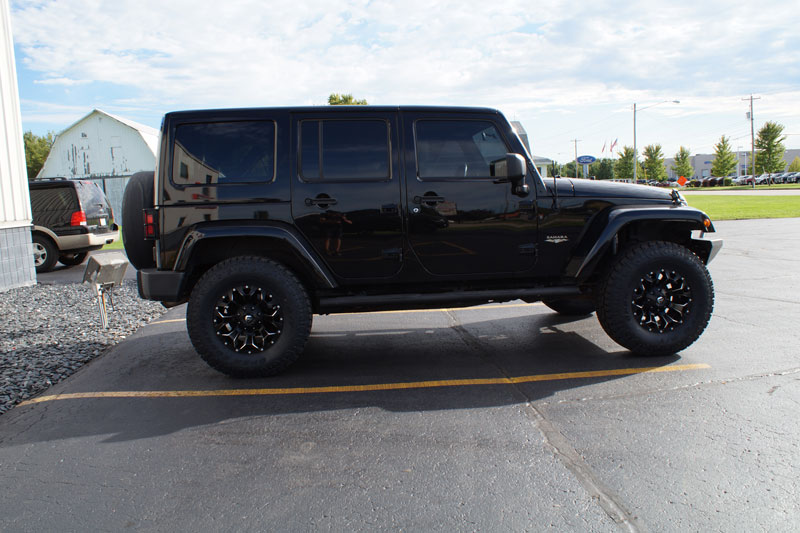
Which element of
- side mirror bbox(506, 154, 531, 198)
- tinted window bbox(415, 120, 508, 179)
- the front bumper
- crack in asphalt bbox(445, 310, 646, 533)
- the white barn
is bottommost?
crack in asphalt bbox(445, 310, 646, 533)

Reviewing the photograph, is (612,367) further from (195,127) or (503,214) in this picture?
(195,127)

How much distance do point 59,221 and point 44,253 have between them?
735 millimetres

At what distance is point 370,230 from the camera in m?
4.43

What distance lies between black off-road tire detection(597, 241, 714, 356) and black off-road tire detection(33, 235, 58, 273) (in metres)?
11.4

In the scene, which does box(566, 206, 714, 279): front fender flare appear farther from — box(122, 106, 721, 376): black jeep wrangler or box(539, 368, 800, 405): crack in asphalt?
box(539, 368, 800, 405): crack in asphalt

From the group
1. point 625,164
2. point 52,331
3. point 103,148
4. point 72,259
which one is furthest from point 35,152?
point 625,164

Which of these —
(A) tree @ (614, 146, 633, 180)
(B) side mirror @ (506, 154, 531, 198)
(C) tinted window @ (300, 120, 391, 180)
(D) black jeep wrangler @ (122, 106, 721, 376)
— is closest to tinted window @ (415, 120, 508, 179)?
(D) black jeep wrangler @ (122, 106, 721, 376)

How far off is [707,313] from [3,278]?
33.2 ft

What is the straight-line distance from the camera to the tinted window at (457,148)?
14.9 ft

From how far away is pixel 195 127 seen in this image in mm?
4406

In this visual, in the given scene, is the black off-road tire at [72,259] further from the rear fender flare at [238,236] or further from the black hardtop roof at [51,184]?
the rear fender flare at [238,236]

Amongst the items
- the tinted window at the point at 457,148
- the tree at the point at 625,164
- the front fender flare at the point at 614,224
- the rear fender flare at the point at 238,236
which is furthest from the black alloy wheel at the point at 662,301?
the tree at the point at 625,164

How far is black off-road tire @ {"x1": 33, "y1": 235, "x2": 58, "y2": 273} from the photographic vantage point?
38.6 ft

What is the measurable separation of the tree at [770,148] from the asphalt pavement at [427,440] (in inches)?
3105
